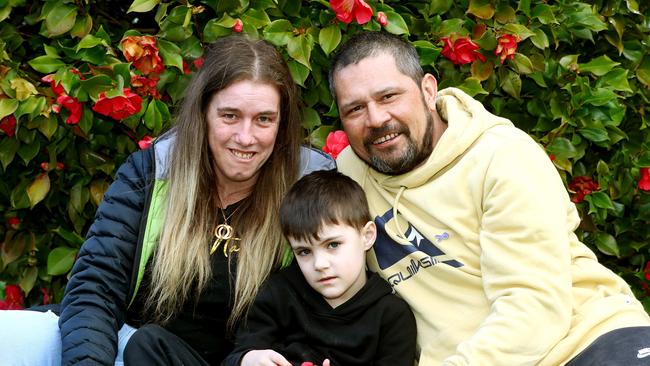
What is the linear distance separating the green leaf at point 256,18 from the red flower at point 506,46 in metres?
0.91

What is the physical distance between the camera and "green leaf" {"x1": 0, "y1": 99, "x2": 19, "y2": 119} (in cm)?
383

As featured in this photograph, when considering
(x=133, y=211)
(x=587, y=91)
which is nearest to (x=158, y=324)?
(x=133, y=211)

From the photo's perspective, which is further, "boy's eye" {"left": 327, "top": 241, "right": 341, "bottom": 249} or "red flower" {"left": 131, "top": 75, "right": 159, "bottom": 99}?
"red flower" {"left": 131, "top": 75, "right": 159, "bottom": 99}

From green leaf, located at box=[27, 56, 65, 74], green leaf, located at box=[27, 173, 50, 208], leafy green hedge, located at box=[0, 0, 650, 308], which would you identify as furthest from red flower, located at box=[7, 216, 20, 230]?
green leaf, located at box=[27, 56, 65, 74]

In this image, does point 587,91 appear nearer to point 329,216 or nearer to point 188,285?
point 329,216

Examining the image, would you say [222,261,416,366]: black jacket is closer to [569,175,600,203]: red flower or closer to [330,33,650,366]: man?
[330,33,650,366]: man

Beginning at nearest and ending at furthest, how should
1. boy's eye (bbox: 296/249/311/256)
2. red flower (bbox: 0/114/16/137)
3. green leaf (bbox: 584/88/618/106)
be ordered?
1. boy's eye (bbox: 296/249/311/256)
2. red flower (bbox: 0/114/16/137)
3. green leaf (bbox: 584/88/618/106)

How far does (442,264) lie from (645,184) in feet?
4.64

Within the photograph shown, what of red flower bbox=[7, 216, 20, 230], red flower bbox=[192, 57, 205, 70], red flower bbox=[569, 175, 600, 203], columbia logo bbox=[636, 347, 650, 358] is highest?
red flower bbox=[192, 57, 205, 70]

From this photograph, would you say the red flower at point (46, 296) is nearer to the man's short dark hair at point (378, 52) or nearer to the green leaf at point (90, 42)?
the green leaf at point (90, 42)

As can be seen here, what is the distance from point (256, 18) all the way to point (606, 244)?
177 cm

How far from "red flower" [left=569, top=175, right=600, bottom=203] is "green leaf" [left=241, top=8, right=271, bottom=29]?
1.48 m

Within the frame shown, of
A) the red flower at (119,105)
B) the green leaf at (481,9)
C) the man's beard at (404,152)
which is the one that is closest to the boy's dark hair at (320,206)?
the man's beard at (404,152)

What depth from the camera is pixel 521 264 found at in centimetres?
308
